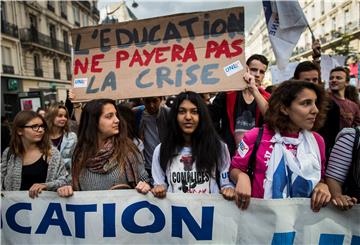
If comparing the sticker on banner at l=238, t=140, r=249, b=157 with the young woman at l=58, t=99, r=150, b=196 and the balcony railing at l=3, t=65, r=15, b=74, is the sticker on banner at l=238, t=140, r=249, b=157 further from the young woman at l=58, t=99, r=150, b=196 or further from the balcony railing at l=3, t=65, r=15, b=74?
the balcony railing at l=3, t=65, r=15, b=74

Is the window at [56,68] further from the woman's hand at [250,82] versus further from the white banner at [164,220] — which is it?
the woman's hand at [250,82]

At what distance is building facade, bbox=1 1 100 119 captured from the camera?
2451cm

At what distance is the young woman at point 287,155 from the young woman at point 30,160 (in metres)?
1.42

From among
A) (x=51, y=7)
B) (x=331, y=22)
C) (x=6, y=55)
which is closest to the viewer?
(x=6, y=55)

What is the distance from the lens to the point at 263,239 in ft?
7.16

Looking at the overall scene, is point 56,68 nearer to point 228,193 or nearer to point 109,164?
point 109,164

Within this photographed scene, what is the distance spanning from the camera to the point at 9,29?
25531 mm

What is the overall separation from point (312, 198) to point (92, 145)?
1.50 metres

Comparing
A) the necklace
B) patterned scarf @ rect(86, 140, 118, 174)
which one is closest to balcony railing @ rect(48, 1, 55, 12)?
the necklace

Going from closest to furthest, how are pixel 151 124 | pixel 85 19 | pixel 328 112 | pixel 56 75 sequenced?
pixel 328 112
pixel 151 124
pixel 56 75
pixel 85 19

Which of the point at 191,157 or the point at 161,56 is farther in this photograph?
the point at 161,56

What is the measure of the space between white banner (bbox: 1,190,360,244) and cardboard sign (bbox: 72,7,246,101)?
91cm

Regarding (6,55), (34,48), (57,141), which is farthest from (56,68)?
(57,141)

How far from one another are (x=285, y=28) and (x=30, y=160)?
9.14ft
